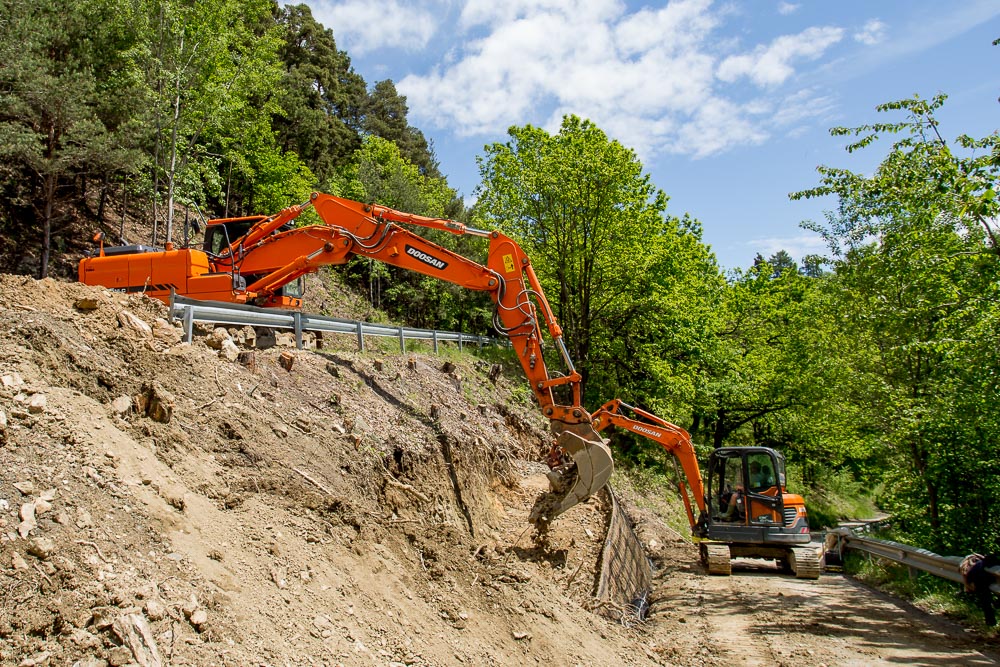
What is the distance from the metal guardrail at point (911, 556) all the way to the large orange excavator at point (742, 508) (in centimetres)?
117

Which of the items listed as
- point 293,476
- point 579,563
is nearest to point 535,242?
point 579,563

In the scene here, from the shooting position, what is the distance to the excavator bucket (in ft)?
30.2

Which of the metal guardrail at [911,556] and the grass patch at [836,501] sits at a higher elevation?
the metal guardrail at [911,556]

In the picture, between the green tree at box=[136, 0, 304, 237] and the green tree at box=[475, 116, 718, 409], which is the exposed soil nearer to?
the green tree at box=[475, 116, 718, 409]

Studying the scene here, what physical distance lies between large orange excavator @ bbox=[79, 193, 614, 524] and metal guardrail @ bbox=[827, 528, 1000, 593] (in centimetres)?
469

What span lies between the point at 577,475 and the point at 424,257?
4.33m

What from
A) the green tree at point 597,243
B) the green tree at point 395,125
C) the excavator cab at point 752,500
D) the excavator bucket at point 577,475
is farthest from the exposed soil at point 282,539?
the green tree at point 395,125

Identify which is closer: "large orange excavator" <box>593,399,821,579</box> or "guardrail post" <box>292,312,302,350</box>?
"guardrail post" <box>292,312,302,350</box>

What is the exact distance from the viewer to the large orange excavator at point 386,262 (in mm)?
9453

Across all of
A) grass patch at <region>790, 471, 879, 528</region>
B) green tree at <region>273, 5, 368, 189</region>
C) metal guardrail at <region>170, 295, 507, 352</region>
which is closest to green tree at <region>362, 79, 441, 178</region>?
green tree at <region>273, 5, 368, 189</region>

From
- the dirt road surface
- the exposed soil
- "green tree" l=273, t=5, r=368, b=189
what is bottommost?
the dirt road surface

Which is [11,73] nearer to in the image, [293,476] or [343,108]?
[293,476]

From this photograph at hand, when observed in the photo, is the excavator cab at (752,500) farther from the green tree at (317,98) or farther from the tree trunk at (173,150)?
the green tree at (317,98)

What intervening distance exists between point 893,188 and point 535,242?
523 inches
